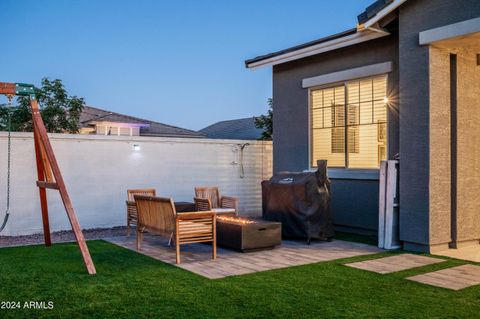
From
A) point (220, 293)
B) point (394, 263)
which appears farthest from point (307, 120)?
point (220, 293)

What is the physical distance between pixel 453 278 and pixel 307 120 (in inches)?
211

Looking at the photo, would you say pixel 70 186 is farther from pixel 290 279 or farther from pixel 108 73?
pixel 108 73

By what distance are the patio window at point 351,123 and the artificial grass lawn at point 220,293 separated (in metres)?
3.28

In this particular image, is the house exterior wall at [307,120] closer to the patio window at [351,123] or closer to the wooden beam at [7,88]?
the patio window at [351,123]

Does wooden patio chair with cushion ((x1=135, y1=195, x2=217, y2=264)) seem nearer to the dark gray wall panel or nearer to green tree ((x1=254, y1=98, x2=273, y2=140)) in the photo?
the dark gray wall panel

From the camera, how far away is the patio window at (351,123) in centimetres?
901

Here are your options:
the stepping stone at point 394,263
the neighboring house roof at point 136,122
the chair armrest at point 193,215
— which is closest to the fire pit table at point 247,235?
A: the chair armrest at point 193,215

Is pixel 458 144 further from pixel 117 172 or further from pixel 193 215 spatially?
pixel 117 172

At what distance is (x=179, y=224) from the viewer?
658 centimetres

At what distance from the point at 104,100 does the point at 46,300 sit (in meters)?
27.2

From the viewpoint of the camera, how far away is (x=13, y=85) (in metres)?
7.30

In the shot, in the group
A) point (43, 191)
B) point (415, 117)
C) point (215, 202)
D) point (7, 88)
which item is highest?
point (7, 88)

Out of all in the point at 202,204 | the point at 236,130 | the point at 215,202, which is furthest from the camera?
the point at 236,130

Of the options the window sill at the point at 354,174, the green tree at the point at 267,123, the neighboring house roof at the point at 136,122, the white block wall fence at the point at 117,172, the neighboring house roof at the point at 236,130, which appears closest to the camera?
the window sill at the point at 354,174
